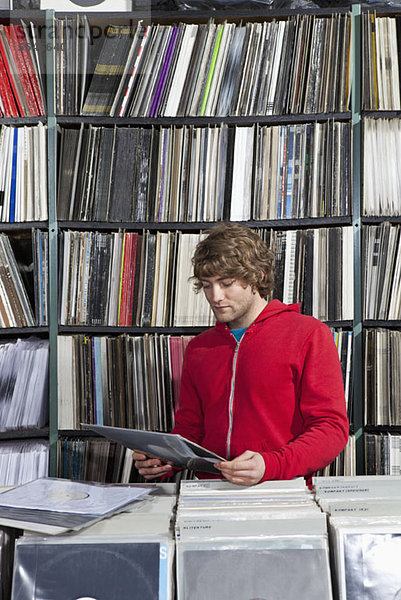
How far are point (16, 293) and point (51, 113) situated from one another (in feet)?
2.23

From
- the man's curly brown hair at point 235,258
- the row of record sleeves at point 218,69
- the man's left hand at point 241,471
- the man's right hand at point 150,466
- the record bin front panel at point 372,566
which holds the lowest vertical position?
the man's right hand at point 150,466

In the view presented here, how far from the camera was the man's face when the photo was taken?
180 cm

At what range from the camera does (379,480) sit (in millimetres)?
1129

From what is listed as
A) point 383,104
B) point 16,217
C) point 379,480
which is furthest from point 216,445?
point 383,104

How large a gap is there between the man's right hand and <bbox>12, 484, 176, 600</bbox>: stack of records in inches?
26.3

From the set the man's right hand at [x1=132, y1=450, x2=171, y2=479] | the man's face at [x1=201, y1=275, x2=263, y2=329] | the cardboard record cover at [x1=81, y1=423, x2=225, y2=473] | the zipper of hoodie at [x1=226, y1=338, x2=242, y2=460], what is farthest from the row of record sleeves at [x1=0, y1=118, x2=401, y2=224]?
the cardboard record cover at [x1=81, y1=423, x2=225, y2=473]

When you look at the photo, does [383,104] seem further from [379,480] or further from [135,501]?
[135,501]

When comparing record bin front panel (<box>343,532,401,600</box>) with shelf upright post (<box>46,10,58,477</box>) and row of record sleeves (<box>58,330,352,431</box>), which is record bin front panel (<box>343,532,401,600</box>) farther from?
shelf upright post (<box>46,10,58,477</box>)

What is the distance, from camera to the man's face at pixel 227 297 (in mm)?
1800

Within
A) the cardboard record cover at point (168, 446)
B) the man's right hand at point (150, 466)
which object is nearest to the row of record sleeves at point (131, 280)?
the man's right hand at point (150, 466)

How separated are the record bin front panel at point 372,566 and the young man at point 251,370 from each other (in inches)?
27.1

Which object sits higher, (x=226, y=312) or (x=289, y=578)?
(x=226, y=312)

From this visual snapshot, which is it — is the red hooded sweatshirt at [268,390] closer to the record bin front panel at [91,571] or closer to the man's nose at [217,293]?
Result: the man's nose at [217,293]

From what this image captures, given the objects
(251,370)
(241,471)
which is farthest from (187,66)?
(241,471)
